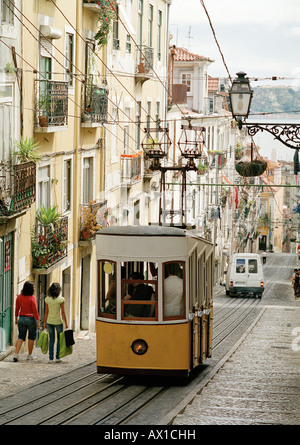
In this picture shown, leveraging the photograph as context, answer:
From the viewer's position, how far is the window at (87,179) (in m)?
24.9

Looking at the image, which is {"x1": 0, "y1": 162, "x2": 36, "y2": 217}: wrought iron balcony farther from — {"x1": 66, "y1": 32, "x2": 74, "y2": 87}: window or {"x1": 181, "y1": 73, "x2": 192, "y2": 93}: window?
{"x1": 181, "y1": 73, "x2": 192, "y2": 93}: window

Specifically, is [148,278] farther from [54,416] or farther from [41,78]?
[41,78]

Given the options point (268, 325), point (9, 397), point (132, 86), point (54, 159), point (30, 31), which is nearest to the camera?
point (9, 397)

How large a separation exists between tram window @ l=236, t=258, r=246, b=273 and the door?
25.9m

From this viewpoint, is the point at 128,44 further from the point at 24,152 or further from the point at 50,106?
the point at 24,152

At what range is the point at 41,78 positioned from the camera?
774 inches

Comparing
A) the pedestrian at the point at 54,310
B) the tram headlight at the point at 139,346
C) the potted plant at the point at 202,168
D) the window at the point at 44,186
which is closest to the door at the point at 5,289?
the pedestrian at the point at 54,310

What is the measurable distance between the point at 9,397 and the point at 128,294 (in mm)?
2531

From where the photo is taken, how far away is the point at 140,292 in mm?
13266

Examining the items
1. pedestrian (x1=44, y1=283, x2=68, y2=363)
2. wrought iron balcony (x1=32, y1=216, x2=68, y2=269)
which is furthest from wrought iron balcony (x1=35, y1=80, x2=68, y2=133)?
pedestrian (x1=44, y1=283, x2=68, y2=363)

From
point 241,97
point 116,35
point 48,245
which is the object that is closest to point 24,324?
point 48,245

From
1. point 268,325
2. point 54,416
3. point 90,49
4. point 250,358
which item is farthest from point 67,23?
point 54,416

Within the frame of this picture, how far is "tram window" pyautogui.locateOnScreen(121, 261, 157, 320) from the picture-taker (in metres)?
13.2

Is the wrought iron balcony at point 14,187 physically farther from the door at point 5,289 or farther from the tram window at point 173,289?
the tram window at point 173,289
